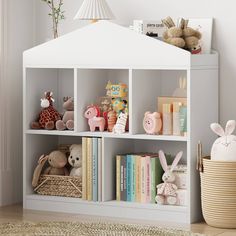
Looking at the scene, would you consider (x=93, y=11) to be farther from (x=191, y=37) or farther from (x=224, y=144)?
(x=224, y=144)

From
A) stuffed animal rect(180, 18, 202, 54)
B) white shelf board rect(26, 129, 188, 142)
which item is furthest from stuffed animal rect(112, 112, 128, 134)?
stuffed animal rect(180, 18, 202, 54)

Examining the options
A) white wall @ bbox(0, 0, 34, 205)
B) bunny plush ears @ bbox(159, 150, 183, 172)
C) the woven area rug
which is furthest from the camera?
white wall @ bbox(0, 0, 34, 205)

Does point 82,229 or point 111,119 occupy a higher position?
point 111,119

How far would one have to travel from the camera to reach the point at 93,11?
4.36 meters

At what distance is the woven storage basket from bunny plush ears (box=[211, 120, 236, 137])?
16 cm

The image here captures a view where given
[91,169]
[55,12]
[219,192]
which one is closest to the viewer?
[219,192]

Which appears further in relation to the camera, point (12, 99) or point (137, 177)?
point (12, 99)

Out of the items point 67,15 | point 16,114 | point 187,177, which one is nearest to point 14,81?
point 16,114

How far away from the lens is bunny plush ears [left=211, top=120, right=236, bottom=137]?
3963 mm

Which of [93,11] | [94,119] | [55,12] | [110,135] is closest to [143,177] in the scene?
[110,135]

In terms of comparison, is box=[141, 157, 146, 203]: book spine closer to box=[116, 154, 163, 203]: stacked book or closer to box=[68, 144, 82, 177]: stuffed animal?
box=[116, 154, 163, 203]: stacked book

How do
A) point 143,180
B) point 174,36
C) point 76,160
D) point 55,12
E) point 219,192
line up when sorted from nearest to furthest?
point 219,192
point 174,36
point 143,180
point 76,160
point 55,12

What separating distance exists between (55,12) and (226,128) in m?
1.34

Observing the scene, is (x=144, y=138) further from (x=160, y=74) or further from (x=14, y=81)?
(x=14, y=81)
